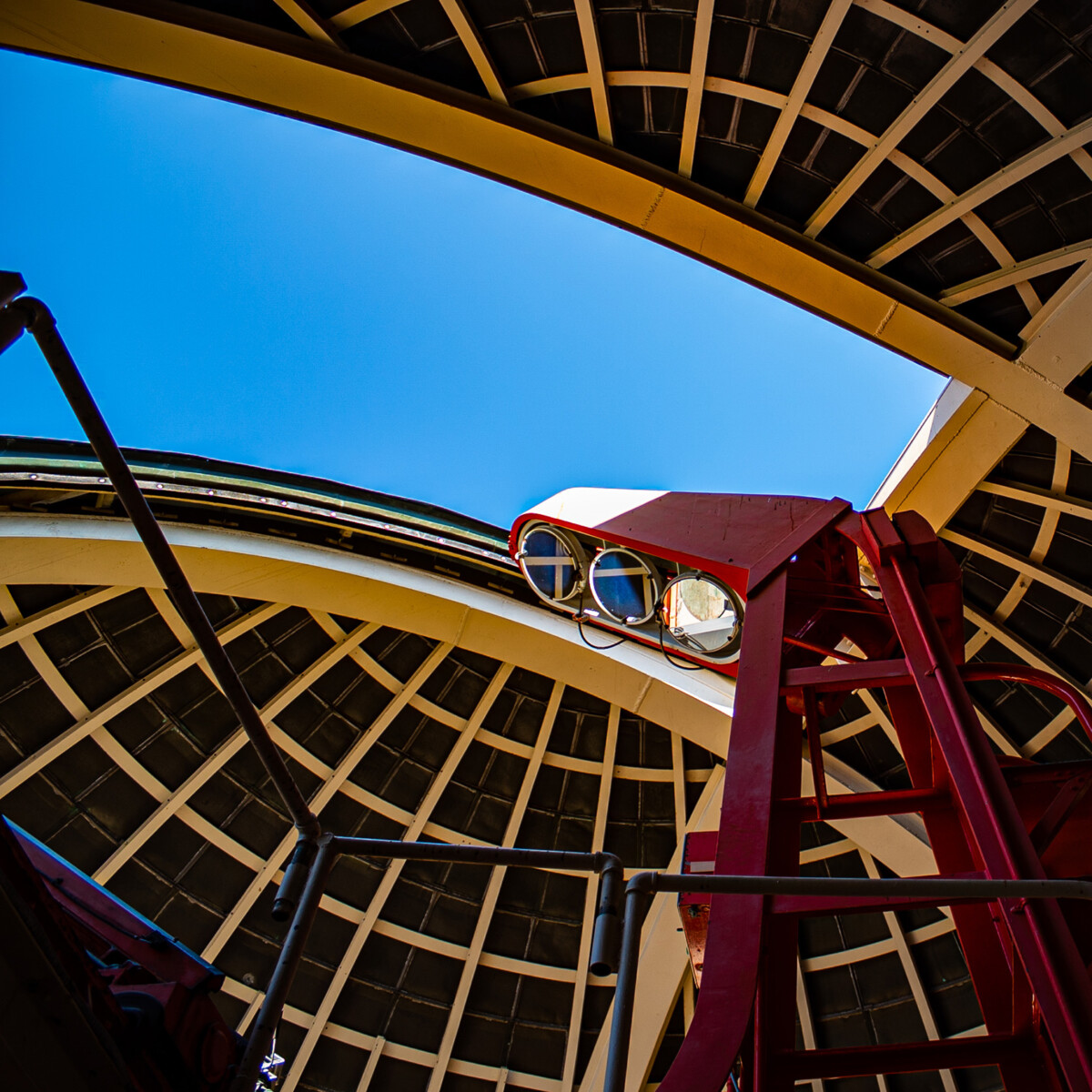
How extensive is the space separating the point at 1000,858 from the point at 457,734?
16.3 m

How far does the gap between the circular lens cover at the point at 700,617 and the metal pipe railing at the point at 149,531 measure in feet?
27.0

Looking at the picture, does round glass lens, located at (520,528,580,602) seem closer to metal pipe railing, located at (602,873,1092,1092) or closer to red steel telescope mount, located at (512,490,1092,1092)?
red steel telescope mount, located at (512,490,1092,1092)

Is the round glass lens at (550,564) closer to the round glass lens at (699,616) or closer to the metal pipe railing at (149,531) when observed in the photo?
the round glass lens at (699,616)

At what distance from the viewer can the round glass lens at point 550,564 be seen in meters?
12.7

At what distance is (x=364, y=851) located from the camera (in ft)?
14.0

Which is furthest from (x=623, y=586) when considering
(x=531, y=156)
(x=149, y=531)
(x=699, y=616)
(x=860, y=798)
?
(x=149, y=531)

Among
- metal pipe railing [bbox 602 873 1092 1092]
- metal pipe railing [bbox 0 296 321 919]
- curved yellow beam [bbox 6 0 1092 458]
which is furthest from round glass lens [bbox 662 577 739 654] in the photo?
metal pipe railing [bbox 0 296 321 919]

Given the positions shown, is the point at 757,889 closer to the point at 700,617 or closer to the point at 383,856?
the point at 383,856

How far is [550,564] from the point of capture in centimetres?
1298

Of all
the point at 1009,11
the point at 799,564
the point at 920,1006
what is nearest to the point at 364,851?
the point at 799,564

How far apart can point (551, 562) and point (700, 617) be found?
258 cm

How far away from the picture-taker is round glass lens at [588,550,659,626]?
39.3 feet

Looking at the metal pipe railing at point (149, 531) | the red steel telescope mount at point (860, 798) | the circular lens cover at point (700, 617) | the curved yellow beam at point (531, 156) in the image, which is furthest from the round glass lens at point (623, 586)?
the metal pipe railing at point (149, 531)

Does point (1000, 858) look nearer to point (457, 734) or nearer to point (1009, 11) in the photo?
point (1009, 11)
